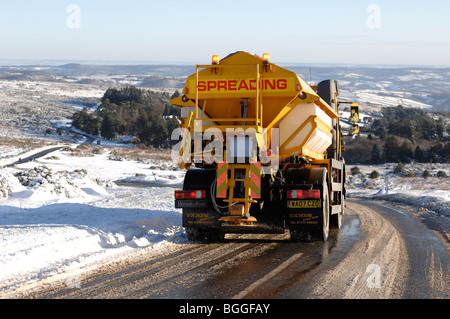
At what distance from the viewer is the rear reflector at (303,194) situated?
10305mm

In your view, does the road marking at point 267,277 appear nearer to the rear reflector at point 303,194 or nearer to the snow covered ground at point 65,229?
the rear reflector at point 303,194

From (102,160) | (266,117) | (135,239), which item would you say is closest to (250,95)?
(266,117)

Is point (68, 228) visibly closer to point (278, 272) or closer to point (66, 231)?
point (66, 231)

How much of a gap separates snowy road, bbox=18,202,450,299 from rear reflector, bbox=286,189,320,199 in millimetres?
962

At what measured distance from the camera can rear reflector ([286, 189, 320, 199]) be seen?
10.3 m

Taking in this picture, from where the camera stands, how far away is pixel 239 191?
9.97 meters

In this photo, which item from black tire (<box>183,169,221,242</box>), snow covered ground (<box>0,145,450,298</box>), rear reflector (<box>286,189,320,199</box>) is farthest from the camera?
black tire (<box>183,169,221,242</box>)

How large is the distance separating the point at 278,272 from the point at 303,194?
2669 mm

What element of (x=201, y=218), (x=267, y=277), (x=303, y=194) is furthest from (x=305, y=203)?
(x=267, y=277)

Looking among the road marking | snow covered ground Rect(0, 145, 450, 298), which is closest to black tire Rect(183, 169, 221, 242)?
snow covered ground Rect(0, 145, 450, 298)

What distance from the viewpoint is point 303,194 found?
10.3 m

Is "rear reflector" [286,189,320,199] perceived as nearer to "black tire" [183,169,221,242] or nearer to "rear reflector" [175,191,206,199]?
"black tire" [183,169,221,242]
